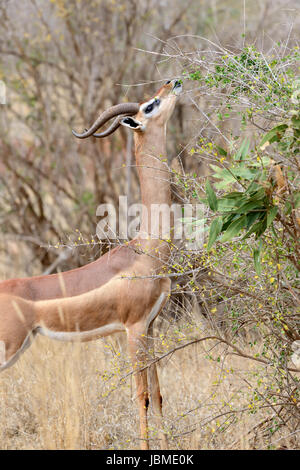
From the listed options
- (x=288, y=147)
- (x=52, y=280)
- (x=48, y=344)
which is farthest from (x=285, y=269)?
(x=48, y=344)

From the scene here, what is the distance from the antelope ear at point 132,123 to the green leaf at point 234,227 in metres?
0.97

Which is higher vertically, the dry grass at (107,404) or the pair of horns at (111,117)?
the pair of horns at (111,117)

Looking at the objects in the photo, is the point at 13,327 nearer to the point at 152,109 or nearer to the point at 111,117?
the point at 111,117

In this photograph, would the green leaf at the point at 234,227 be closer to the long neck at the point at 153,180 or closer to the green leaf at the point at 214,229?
the green leaf at the point at 214,229

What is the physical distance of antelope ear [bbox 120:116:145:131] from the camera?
3373 mm

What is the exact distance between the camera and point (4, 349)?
10.7 feet

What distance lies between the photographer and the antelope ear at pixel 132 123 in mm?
3373

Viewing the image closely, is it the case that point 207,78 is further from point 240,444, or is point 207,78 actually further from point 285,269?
point 240,444

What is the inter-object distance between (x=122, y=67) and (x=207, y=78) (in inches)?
154

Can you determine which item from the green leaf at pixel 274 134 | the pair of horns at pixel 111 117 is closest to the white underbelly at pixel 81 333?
the pair of horns at pixel 111 117

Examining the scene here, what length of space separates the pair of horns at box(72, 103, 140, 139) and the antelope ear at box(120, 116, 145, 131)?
0.03 metres

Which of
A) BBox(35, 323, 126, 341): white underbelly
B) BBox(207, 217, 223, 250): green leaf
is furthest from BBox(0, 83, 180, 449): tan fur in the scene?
BBox(207, 217, 223, 250): green leaf

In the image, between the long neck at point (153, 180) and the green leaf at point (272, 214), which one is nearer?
the green leaf at point (272, 214)

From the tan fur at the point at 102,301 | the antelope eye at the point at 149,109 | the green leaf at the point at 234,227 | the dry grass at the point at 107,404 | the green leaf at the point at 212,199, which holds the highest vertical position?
the antelope eye at the point at 149,109
